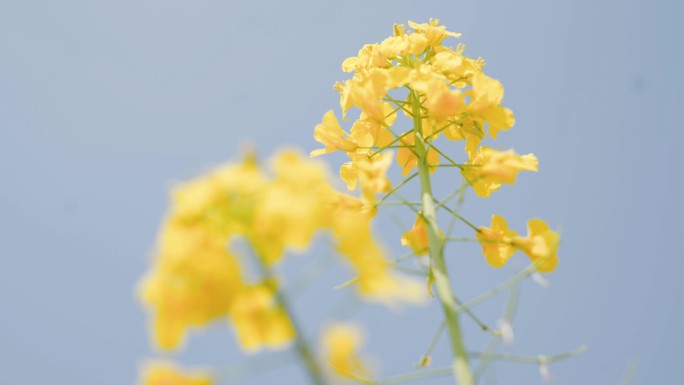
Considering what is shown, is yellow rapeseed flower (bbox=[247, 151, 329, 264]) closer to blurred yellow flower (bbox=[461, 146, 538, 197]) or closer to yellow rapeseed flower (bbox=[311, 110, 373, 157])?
blurred yellow flower (bbox=[461, 146, 538, 197])

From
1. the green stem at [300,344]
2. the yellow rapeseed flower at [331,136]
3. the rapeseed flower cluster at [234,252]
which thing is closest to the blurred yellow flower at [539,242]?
the yellow rapeseed flower at [331,136]

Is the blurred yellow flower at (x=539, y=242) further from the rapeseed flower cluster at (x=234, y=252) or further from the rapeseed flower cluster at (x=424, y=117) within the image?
the rapeseed flower cluster at (x=234, y=252)

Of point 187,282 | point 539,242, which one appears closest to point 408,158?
point 539,242

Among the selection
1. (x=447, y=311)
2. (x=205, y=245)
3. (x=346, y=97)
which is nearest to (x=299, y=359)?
(x=205, y=245)

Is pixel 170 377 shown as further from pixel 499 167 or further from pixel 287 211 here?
pixel 499 167

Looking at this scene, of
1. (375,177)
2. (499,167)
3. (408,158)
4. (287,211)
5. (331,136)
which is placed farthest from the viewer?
(408,158)

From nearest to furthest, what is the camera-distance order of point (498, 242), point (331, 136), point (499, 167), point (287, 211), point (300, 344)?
point (300, 344)
point (287, 211)
point (499, 167)
point (498, 242)
point (331, 136)
